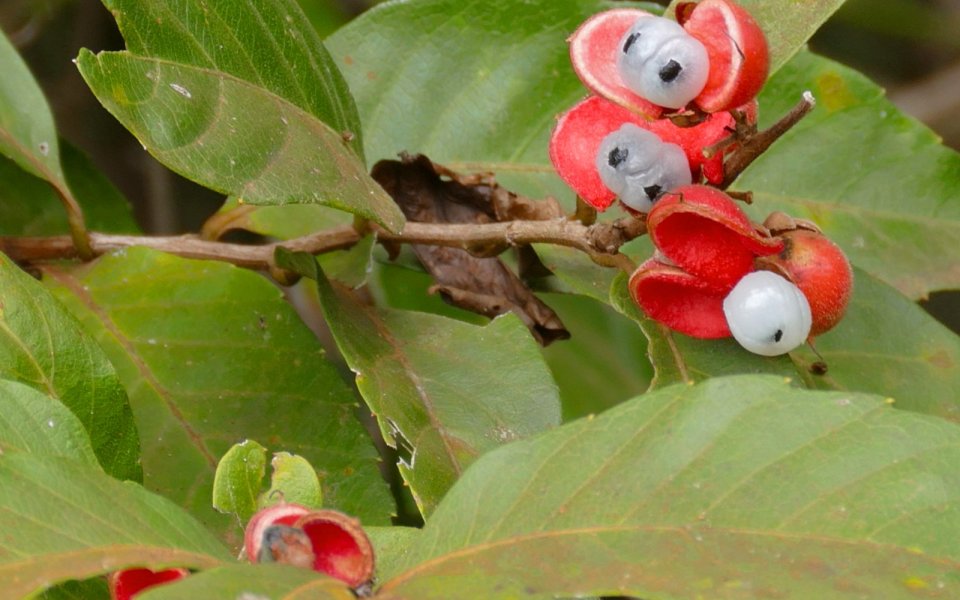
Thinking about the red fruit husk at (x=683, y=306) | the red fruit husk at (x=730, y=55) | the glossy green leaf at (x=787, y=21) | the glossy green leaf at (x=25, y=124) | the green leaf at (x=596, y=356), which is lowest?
the green leaf at (x=596, y=356)

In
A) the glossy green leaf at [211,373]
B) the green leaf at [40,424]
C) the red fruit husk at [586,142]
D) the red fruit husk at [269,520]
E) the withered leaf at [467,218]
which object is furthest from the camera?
the withered leaf at [467,218]

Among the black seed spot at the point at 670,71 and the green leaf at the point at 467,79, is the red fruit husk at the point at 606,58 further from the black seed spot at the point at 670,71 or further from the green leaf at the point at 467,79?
the green leaf at the point at 467,79

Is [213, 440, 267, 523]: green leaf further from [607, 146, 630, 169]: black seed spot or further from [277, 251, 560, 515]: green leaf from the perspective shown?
[607, 146, 630, 169]: black seed spot

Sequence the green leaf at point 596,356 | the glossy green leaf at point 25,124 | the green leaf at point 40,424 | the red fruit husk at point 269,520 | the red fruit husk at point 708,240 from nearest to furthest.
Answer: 1. the red fruit husk at point 269,520
2. the green leaf at point 40,424
3. the red fruit husk at point 708,240
4. the glossy green leaf at point 25,124
5. the green leaf at point 596,356

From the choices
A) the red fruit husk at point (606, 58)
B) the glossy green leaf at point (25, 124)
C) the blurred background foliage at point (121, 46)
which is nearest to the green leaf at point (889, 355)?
the red fruit husk at point (606, 58)

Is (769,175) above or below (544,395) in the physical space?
below

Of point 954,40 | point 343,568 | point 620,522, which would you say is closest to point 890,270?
point 620,522

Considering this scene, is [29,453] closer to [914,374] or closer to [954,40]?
[914,374]

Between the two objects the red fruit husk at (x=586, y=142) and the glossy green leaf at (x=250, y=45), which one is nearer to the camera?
the glossy green leaf at (x=250, y=45)
